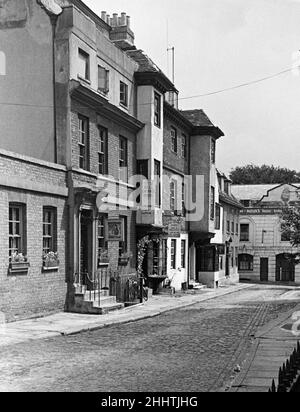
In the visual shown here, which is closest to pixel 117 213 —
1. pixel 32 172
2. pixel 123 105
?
pixel 123 105

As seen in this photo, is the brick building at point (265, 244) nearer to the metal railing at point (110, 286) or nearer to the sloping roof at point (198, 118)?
the sloping roof at point (198, 118)

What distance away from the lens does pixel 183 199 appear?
1293 inches

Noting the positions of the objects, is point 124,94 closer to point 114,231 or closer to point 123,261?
point 114,231

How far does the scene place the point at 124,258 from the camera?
76.9ft

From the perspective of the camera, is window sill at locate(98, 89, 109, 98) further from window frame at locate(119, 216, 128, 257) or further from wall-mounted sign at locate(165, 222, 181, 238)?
wall-mounted sign at locate(165, 222, 181, 238)

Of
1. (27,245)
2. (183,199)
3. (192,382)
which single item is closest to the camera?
(192,382)

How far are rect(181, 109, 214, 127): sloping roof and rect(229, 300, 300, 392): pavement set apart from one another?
18074 millimetres

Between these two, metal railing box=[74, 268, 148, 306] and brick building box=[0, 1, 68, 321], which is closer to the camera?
brick building box=[0, 1, 68, 321]

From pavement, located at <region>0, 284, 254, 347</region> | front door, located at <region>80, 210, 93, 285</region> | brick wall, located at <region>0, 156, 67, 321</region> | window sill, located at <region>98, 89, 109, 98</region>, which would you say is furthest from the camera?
window sill, located at <region>98, 89, 109, 98</region>

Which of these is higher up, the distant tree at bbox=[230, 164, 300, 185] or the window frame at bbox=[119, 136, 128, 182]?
the distant tree at bbox=[230, 164, 300, 185]

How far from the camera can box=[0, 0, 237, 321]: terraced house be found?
16.2 metres

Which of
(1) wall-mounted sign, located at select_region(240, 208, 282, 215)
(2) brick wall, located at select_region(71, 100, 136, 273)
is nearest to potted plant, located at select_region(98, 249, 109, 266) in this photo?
(2) brick wall, located at select_region(71, 100, 136, 273)

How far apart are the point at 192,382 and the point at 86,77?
1347 cm

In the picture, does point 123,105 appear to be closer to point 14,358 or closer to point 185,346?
point 185,346
